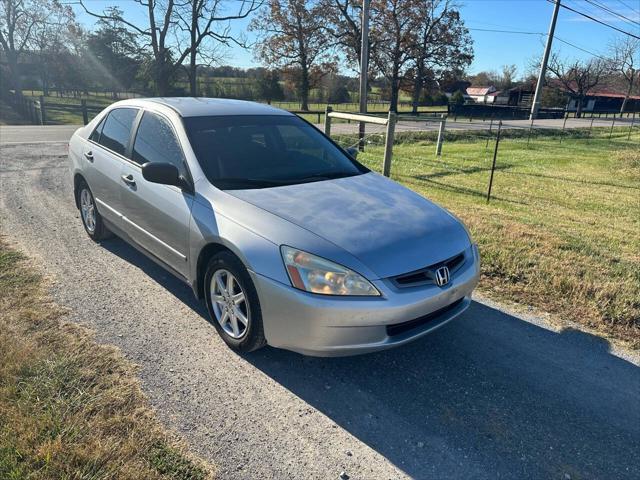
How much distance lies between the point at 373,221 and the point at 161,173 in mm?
1507

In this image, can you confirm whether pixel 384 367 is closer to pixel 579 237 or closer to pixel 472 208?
pixel 579 237

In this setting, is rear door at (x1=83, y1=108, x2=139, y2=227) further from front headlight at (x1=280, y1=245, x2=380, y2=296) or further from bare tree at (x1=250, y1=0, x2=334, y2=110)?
bare tree at (x1=250, y1=0, x2=334, y2=110)

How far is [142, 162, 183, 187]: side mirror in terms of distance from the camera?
3.17 metres

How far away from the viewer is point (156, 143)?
3.75 meters

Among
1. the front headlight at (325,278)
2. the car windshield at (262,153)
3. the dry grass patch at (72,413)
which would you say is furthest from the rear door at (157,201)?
the front headlight at (325,278)

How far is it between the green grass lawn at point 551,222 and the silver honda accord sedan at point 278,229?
4.60 ft

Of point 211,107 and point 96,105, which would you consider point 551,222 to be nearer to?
point 211,107

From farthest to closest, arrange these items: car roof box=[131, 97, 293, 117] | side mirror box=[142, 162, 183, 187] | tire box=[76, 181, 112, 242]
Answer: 1. tire box=[76, 181, 112, 242]
2. car roof box=[131, 97, 293, 117]
3. side mirror box=[142, 162, 183, 187]

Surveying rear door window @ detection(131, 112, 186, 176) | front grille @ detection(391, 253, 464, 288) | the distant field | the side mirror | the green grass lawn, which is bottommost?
the distant field

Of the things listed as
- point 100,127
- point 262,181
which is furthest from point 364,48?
point 262,181

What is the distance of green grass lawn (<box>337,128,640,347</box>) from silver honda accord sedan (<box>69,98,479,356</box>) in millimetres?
1403

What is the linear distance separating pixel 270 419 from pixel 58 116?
3049cm

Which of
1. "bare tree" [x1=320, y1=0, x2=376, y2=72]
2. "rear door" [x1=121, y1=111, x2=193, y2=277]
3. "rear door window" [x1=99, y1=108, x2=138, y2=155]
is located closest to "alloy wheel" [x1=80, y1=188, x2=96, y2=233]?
"rear door window" [x1=99, y1=108, x2=138, y2=155]

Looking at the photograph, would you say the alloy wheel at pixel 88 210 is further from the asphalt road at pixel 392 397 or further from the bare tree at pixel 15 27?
the bare tree at pixel 15 27
